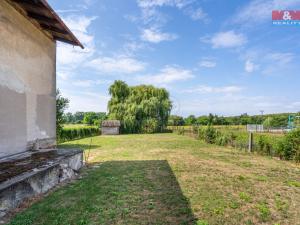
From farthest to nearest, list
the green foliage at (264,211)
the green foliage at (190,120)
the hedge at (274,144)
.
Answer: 1. the green foliage at (190,120)
2. the hedge at (274,144)
3. the green foliage at (264,211)

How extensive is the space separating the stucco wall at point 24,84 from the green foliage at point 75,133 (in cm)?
1093

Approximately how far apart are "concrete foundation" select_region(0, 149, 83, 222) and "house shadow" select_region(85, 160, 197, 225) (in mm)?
759

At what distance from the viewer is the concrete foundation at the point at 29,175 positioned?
309 cm

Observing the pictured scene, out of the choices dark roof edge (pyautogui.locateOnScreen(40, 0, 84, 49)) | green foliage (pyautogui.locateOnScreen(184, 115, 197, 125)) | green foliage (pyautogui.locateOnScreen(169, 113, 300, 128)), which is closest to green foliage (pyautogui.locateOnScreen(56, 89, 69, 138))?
dark roof edge (pyautogui.locateOnScreen(40, 0, 84, 49))

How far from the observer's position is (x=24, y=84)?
5027 mm

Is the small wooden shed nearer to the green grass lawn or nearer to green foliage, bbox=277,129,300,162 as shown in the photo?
the green grass lawn

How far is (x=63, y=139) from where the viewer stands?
1691 centimetres

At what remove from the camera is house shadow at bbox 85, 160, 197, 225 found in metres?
3.18

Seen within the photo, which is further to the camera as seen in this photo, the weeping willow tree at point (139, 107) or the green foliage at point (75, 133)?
the weeping willow tree at point (139, 107)

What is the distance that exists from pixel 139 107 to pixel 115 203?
2214 cm

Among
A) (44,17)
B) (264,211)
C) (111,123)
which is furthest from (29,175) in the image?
(111,123)

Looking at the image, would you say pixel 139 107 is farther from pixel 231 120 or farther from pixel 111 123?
pixel 231 120

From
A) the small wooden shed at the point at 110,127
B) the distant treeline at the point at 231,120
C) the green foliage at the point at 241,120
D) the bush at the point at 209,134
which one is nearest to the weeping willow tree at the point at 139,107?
the small wooden shed at the point at 110,127

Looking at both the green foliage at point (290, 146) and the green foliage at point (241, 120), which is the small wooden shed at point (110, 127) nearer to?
the green foliage at point (241, 120)
